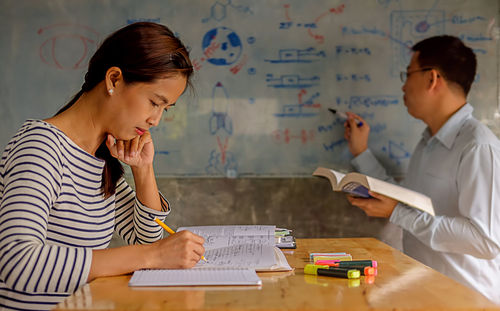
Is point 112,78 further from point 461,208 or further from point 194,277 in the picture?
point 461,208

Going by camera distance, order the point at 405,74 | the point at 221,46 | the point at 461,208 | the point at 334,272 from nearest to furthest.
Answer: the point at 334,272, the point at 461,208, the point at 405,74, the point at 221,46

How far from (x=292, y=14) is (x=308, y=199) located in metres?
0.96

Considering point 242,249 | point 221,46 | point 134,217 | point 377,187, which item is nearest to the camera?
point 242,249

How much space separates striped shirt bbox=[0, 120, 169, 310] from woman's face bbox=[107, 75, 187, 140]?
115mm

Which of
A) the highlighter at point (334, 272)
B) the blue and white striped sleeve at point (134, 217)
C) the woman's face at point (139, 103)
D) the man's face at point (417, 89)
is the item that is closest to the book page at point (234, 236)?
the blue and white striped sleeve at point (134, 217)

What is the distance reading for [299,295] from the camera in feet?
3.25

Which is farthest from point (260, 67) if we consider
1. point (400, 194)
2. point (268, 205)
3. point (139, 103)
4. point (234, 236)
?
point (139, 103)

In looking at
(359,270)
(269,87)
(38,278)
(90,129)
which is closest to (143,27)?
(90,129)

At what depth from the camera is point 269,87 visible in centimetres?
261

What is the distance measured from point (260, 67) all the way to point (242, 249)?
145 cm

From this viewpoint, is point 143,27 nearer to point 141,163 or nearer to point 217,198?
point 141,163

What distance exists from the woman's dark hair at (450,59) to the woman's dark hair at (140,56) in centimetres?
138

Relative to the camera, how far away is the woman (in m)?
1.01

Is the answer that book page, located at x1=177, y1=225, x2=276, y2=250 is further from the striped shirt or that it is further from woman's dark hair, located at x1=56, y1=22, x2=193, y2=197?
woman's dark hair, located at x1=56, y1=22, x2=193, y2=197
